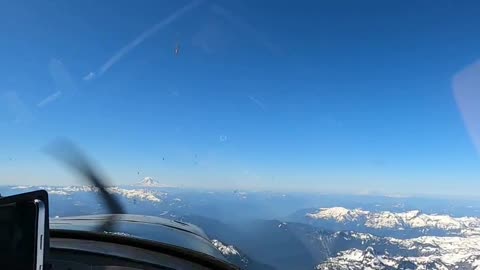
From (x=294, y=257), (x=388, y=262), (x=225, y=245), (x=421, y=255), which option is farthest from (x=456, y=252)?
(x=225, y=245)

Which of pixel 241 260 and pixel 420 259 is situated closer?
pixel 241 260

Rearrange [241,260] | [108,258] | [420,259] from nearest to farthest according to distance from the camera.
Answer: [108,258], [241,260], [420,259]

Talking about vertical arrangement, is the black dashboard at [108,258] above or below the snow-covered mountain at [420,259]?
above

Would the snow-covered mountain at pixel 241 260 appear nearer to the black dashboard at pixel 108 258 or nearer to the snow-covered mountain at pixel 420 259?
the black dashboard at pixel 108 258

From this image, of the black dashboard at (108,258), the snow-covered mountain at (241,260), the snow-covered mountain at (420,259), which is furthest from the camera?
the snow-covered mountain at (420,259)

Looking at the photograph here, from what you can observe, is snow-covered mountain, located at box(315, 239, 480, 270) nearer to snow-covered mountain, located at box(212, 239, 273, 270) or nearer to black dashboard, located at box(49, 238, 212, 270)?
snow-covered mountain, located at box(212, 239, 273, 270)

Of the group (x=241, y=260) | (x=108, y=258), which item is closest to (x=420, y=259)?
(x=241, y=260)

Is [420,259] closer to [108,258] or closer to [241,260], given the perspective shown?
[241,260]

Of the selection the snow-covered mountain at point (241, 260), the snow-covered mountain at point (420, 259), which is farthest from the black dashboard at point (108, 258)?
the snow-covered mountain at point (420, 259)

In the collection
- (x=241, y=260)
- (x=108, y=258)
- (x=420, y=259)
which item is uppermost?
(x=108, y=258)

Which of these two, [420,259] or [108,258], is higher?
[108,258]

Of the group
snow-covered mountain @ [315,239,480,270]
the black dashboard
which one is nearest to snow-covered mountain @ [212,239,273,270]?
the black dashboard

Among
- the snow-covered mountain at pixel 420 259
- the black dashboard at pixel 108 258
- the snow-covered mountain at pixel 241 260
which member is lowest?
the snow-covered mountain at pixel 420 259

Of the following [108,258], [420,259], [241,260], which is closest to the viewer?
[108,258]
